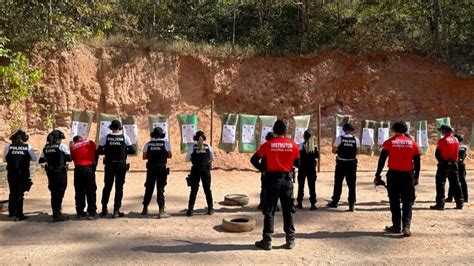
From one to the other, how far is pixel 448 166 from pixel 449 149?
400mm

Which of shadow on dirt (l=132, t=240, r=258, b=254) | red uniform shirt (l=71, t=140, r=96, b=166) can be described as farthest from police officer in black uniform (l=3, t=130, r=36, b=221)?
shadow on dirt (l=132, t=240, r=258, b=254)

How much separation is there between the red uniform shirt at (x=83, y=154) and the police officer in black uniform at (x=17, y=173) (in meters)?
0.95

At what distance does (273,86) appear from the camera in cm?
2102

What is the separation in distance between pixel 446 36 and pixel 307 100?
27.3 feet

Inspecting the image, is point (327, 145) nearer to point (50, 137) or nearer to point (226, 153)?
point (226, 153)

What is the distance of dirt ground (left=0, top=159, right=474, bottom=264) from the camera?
6.55m

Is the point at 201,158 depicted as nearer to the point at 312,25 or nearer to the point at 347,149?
the point at 347,149

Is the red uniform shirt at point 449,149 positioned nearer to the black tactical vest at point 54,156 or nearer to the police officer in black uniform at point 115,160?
the police officer in black uniform at point 115,160

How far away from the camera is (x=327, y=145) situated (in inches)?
757

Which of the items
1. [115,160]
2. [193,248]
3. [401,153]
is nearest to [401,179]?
[401,153]

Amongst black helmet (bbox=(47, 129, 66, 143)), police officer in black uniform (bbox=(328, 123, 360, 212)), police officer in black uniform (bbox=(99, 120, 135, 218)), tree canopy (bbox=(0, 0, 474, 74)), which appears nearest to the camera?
black helmet (bbox=(47, 129, 66, 143))

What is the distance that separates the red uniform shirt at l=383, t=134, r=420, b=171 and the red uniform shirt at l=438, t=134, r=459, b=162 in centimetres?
236

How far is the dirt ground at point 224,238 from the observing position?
6547 mm

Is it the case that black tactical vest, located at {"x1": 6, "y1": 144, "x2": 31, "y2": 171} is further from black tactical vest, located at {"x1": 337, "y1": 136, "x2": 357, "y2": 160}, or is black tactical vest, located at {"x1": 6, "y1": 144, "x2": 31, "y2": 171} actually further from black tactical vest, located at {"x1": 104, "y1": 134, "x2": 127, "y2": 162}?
black tactical vest, located at {"x1": 337, "y1": 136, "x2": 357, "y2": 160}
